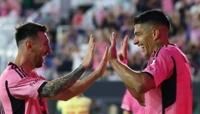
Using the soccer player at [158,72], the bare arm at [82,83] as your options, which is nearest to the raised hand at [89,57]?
the bare arm at [82,83]

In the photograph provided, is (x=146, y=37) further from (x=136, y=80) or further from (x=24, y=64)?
(x=24, y=64)

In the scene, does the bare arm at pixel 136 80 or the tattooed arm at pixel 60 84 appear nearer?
the bare arm at pixel 136 80

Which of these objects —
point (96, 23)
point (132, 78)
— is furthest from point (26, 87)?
point (96, 23)

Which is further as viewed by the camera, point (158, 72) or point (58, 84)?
point (58, 84)

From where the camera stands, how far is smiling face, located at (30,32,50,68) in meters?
7.30

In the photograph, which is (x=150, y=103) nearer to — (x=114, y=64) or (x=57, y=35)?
(x=114, y=64)

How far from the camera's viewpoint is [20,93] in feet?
23.2

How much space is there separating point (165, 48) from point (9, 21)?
27.5 ft

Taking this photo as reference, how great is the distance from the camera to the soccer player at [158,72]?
21.8ft

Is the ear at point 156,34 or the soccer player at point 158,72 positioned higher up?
the ear at point 156,34

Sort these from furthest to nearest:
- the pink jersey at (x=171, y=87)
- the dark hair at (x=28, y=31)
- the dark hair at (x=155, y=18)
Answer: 1. the dark hair at (x=28, y=31)
2. the dark hair at (x=155, y=18)
3. the pink jersey at (x=171, y=87)

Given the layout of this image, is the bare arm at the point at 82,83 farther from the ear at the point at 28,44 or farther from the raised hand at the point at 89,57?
the ear at the point at 28,44

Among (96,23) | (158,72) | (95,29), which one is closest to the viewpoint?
(158,72)

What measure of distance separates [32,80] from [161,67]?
117 centimetres
